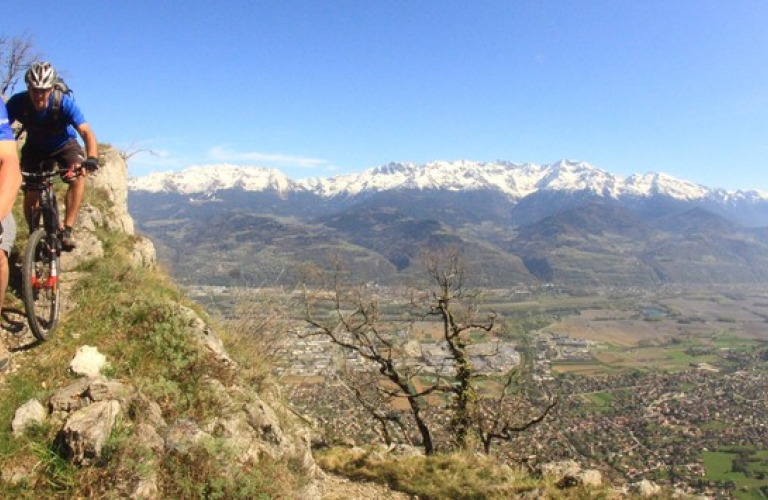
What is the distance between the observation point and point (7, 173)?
425cm

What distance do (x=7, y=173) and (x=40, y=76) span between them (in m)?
3.07

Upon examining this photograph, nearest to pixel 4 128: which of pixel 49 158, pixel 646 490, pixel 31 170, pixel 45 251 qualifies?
pixel 45 251

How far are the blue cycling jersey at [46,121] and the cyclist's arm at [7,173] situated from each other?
3737mm

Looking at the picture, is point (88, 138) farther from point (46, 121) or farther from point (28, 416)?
point (28, 416)

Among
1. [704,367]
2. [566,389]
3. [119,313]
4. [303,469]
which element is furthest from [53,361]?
[704,367]

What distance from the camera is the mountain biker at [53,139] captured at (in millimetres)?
7195

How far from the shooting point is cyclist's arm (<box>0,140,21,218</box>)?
4191mm

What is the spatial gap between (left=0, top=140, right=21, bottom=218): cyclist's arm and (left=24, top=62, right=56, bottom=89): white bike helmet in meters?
2.79

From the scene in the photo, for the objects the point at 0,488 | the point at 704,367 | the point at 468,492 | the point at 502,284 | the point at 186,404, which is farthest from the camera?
the point at 502,284

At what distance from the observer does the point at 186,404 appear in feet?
21.9

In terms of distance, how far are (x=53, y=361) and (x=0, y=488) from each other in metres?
2.26

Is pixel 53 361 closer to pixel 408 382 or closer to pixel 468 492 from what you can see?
pixel 468 492

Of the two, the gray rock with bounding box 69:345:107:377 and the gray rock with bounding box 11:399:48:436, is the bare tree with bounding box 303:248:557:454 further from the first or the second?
the gray rock with bounding box 11:399:48:436

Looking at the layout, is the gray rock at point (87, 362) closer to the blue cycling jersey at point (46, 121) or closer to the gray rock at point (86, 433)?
the gray rock at point (86, 433)
